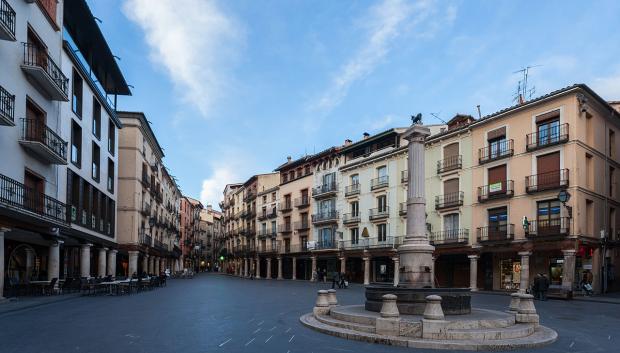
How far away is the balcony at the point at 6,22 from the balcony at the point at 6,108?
6.27 ft

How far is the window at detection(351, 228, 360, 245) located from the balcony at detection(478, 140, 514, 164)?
17105 millimetres

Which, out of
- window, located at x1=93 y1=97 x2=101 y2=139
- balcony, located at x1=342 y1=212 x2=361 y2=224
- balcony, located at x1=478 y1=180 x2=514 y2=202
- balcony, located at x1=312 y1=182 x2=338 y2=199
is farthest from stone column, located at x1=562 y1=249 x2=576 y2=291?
window, located at x1=93 y1=97 x2=101 y2=139

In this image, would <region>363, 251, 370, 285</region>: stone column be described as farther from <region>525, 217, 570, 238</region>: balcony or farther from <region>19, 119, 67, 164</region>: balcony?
<region>19, 119, 67, 164</region>: balcony

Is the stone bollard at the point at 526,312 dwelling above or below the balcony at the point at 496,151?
below

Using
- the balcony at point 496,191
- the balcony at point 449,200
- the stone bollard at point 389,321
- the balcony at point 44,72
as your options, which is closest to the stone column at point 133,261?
the balcony at point 44,72

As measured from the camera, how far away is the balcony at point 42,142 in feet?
68.9

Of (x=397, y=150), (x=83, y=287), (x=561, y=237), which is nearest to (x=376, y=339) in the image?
(x=83, y=287)

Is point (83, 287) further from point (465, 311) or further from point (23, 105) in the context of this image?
point (465, 311)

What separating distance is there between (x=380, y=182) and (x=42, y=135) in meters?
31.4

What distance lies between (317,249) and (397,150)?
16.6m

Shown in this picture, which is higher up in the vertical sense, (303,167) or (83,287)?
(303,167)

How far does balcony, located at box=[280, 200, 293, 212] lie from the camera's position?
64062mm

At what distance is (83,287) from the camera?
2567 cm

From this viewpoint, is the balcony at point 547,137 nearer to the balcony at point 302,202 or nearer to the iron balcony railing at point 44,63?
the iron balcony railing at point 44,63
